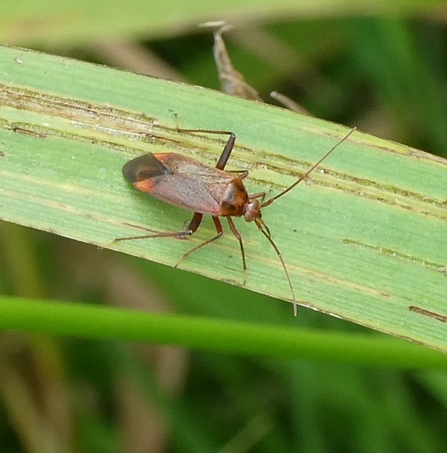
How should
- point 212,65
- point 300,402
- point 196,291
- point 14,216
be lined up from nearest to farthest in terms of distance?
point 14,216 → point 300,402 → point 196,291 → point 212,65

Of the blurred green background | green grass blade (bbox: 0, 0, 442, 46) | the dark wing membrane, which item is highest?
green grass blade (bbox: 0, 0, 442, 46)

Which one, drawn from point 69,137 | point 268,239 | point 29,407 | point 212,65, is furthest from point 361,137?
point 29,407

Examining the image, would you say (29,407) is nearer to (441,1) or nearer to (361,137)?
(361,137)

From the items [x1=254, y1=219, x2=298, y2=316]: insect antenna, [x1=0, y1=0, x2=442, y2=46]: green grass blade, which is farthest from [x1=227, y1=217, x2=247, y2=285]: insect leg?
[x1=0, y1=0, x2=442, y2=46]: green grass blade

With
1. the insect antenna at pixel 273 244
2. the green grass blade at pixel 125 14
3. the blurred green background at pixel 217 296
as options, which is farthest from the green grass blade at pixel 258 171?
the blurred green background at pixel 217 296

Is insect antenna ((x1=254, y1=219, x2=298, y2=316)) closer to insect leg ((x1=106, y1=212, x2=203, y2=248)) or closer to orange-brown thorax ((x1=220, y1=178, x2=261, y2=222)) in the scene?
orange-brown thorax ((x1=220, y1=178, x2=261, y2=222))

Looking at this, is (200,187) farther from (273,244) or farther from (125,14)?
(125,14)

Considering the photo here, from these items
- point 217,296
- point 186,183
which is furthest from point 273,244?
point 217,296
